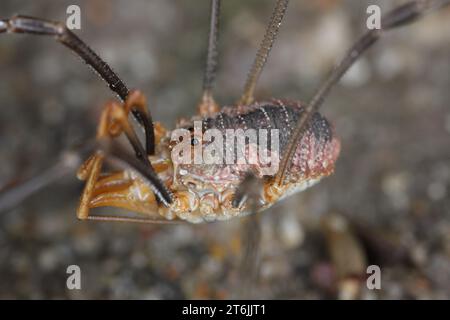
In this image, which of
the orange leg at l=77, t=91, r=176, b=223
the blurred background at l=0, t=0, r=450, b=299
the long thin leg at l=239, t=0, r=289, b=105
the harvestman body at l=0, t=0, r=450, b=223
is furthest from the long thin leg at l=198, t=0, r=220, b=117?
the blurred background at l=0, t=0, r=450, b=299

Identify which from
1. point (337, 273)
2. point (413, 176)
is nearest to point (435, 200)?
point (413, 176)

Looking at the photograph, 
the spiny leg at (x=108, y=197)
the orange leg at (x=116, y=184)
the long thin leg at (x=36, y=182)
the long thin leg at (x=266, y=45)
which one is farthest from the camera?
the long thin leg at (x=266, y=45)

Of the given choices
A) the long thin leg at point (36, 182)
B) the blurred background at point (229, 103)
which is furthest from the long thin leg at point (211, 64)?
the long thin leg at point (36, 182)

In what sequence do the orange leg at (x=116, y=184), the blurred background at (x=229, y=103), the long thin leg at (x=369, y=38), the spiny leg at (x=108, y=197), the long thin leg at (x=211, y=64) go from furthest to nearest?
the blurred background at (x=229, y=103) < the long thin leg at (x=211, y=64) < the spiny leg at (x=108, y=197) < the orange leg at (x=116, y=184) < the long thin leg at (x=369, y=38)

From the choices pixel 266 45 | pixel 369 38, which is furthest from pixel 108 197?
pixel 369 38

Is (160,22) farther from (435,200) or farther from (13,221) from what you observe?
(435,200)

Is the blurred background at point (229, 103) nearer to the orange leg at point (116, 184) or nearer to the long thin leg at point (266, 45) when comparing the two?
the orange leg at point (116, 184)

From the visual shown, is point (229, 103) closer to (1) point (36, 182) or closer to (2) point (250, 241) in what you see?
(2) point (250, 241)

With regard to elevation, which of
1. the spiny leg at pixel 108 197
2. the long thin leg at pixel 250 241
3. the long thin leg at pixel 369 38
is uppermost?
the long thin leg at pixel 369 38
